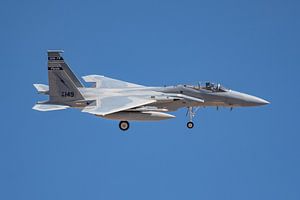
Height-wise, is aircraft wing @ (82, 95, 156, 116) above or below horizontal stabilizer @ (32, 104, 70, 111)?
above

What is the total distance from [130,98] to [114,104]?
2.51 meters

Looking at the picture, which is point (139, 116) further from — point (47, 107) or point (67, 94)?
point (47, 107)

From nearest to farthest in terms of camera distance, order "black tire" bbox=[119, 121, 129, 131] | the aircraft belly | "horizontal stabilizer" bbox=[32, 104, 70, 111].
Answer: the aircraft belly, "horizontal stabilizer" bbox=[32, 104, 70, 111], "black tire" bbox=[119, 121, 129, 131]

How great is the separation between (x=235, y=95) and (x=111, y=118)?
10.4 m

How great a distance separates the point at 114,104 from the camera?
2056 inches

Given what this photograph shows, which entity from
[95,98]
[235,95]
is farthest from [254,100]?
[95,98]

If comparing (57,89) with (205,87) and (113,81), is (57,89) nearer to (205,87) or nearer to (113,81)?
(113,81)

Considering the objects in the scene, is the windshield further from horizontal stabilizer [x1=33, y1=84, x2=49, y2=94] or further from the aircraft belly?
horizontal stabilizer [x1=33, y1=84, x2=49, y2=94]

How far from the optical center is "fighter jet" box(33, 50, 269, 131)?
5280cm

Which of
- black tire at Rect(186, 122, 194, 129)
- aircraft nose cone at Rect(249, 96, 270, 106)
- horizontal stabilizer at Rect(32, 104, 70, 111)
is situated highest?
aircraft nose cone at Rect(249, 96, 270, 106)

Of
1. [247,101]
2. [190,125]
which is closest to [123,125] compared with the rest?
[190,125]

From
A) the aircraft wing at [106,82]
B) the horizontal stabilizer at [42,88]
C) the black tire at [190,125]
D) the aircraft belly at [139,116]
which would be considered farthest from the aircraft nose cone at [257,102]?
the horizontal stabilizer at [42,88]

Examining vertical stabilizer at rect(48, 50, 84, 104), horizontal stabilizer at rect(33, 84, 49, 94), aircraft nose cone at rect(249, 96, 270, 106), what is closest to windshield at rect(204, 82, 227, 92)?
aircraft nose cone at rect(249, 96, 270, 106)

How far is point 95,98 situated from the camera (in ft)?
182
